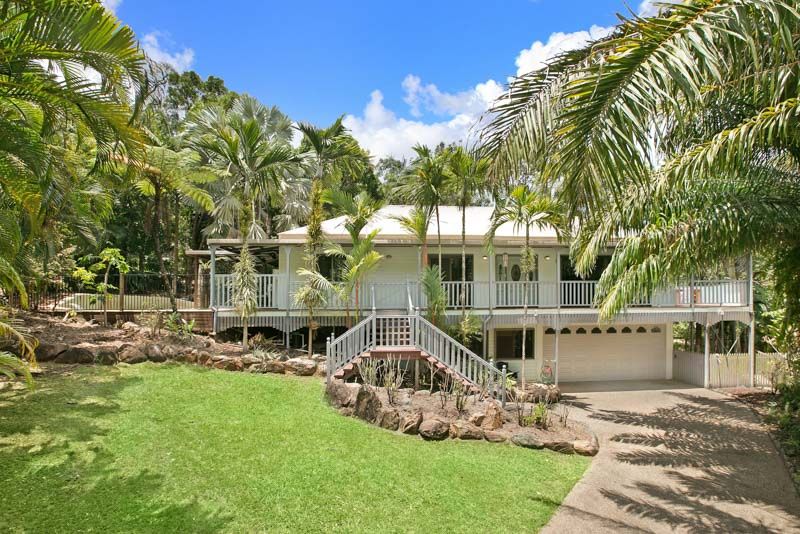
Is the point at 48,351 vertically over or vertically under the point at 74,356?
over

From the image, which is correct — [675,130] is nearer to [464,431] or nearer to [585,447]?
[585,447]

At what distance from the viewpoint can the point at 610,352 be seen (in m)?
17.0

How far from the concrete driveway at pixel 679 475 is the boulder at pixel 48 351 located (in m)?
10.9

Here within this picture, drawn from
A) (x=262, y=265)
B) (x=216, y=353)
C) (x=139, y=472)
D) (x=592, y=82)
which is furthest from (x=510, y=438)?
(x=262, y=265)

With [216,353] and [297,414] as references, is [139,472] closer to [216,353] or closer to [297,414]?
[297,414]

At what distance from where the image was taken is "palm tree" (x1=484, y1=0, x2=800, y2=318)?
3.56 m

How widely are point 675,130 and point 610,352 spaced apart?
13.1 m

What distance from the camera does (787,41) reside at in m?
3.60

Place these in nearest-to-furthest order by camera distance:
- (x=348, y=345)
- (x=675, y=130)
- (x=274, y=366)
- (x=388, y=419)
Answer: (x=675, y=130)
(x=388, y=419)
(x=348, y=345)
(x=274, y=366)

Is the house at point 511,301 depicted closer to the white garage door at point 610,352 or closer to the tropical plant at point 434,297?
the white garage door at point 610,352

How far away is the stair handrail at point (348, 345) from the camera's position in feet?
36.2

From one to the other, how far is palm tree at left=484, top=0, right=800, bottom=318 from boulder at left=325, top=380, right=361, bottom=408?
637 centimetres

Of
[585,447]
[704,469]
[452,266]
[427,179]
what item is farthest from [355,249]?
[704,469]

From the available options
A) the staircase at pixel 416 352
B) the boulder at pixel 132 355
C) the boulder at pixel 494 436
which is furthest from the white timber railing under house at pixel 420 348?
the boulder at pixel 132 355
